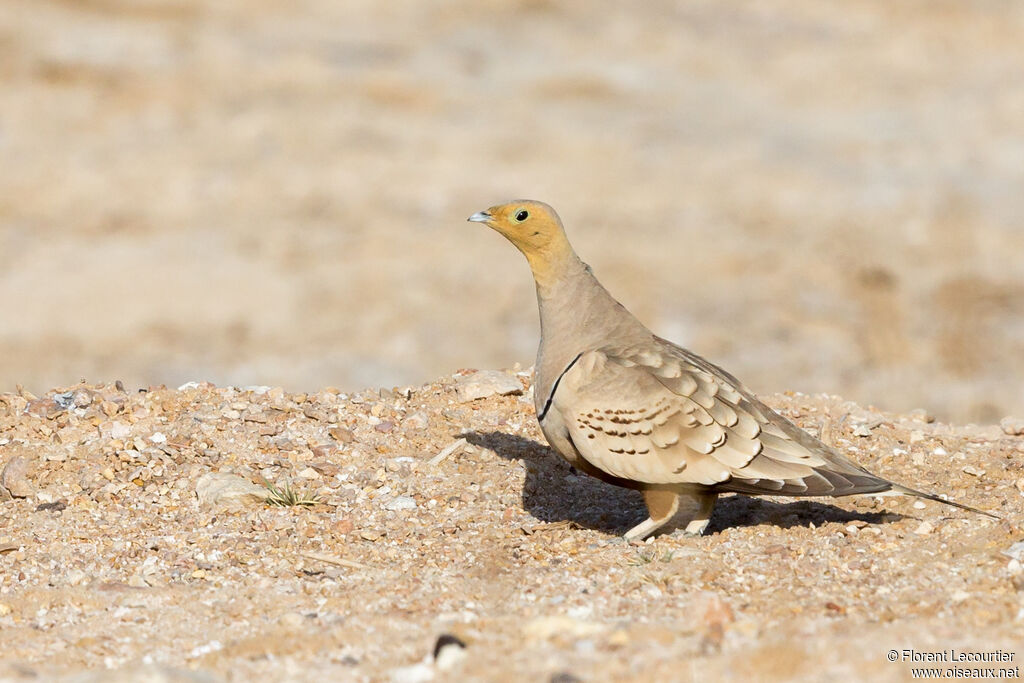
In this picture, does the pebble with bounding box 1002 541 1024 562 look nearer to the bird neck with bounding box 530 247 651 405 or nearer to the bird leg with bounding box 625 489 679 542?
the bird leg with bounding box 625 489 679 542

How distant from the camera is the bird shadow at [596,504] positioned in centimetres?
604

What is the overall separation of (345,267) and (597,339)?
995 centimetres

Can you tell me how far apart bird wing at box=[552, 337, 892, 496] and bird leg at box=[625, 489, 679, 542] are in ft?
0.42

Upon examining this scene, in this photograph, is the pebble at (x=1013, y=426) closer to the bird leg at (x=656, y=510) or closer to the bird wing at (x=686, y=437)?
the bird wing at (x=686, y=437)

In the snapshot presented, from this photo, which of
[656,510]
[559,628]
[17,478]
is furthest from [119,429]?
[559,628]

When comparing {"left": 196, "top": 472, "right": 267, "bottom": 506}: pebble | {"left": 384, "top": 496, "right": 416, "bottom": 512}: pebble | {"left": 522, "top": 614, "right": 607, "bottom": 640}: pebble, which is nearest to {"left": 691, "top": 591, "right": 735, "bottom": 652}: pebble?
{"left": 522, "top": 614, "right": 607, "bottom": 640}: pebble

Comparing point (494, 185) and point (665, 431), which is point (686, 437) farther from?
point (494, 185)

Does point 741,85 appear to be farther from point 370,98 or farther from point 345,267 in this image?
point 345,267

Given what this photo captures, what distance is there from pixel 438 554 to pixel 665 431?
1.17 meters

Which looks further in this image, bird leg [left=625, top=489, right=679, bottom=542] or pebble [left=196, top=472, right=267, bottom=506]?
pebble [left=196, top=472, right=267, bottom=506]

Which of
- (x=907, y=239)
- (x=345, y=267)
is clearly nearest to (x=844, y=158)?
(x=907, y=239)

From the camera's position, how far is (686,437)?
551cm

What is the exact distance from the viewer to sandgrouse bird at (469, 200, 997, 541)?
215 inches
